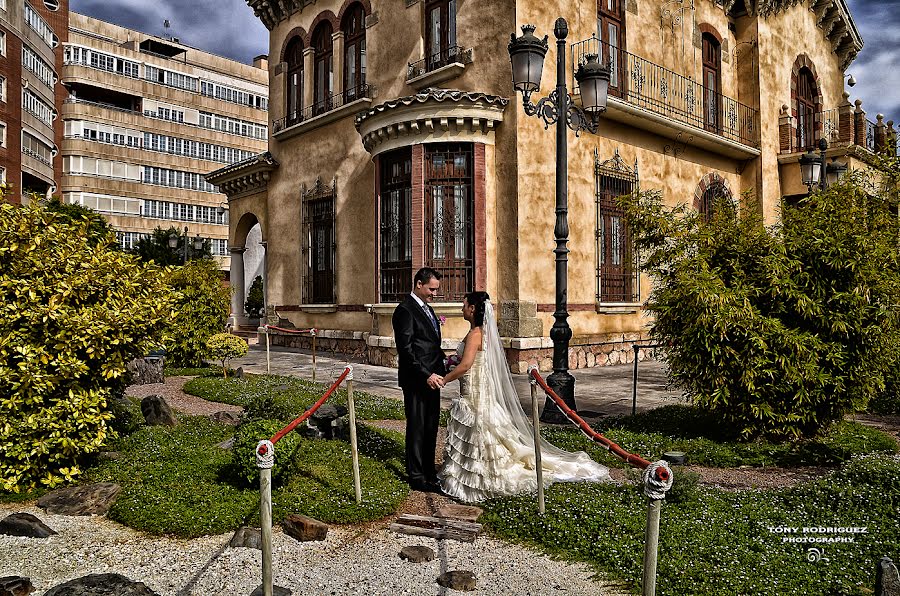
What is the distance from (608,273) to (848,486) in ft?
36.7

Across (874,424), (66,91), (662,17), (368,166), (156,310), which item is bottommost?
(874,424)

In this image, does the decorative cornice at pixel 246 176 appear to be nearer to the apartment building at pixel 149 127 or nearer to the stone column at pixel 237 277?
the stone column at pixel 237 277

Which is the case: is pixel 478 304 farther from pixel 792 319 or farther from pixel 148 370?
pixel 148 370

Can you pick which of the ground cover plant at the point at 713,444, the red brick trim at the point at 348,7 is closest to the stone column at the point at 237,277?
the red brick trim at the point at 348,7

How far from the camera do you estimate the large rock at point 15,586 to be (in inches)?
151

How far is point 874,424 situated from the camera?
891cm

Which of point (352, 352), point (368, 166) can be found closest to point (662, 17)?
point (368, 166)

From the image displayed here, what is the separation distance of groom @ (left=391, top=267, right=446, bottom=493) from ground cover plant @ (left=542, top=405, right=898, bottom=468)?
80.7 inches

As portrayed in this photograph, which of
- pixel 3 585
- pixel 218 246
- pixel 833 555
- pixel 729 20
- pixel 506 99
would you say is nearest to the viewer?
pixel 3 585

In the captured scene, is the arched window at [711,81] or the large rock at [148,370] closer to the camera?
the large rock at [148,370]

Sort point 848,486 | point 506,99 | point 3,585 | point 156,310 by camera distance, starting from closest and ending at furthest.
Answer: point 3,585, point 848,486, point 156,310, point 506,99

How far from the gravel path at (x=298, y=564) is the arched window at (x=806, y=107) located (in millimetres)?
22241

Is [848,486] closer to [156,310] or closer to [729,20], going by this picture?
[156,310]

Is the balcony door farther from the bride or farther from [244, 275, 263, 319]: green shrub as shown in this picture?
[244, 275, 263, 319]: green shrub
